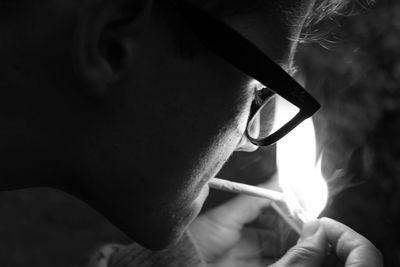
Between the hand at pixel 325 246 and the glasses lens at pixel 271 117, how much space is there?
27 cm

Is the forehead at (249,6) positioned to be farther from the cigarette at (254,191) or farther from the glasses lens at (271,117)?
the cigarette at (254,191)

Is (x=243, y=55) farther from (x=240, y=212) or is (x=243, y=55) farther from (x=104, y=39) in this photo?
(x=240, y=212)

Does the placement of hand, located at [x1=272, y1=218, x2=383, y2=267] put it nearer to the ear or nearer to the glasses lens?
the glasses lens

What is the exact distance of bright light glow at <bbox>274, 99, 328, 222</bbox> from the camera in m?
1.24

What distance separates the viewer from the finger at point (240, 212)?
1697 mm

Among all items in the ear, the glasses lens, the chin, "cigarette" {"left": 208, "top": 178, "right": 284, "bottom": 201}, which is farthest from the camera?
"cigarette" {"left": 208, "top": 178, "right": 284, "bottom": 201}

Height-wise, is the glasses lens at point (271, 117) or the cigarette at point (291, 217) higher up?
the glasses lens at point (271, 117)

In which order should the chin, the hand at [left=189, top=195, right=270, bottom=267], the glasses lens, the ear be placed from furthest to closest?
the hand at [left=189, top=195, right=270, bottom=267] → the glasses lens → the chin → the ear

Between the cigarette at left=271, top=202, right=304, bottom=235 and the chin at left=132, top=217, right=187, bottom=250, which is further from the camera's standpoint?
the cigarette at left=271, top=202, right=304, bottom=235

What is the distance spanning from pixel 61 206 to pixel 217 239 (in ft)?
1.85

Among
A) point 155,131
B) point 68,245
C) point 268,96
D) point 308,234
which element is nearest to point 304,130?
point 308,234

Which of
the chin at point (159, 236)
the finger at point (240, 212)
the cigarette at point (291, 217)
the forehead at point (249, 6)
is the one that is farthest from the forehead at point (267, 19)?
the finger at point (240, 212)

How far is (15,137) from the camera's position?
83cm

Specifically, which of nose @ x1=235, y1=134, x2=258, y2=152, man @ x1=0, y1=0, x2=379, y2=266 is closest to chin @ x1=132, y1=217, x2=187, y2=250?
man @ x1=0, y1=0, x2=379, y2=266
